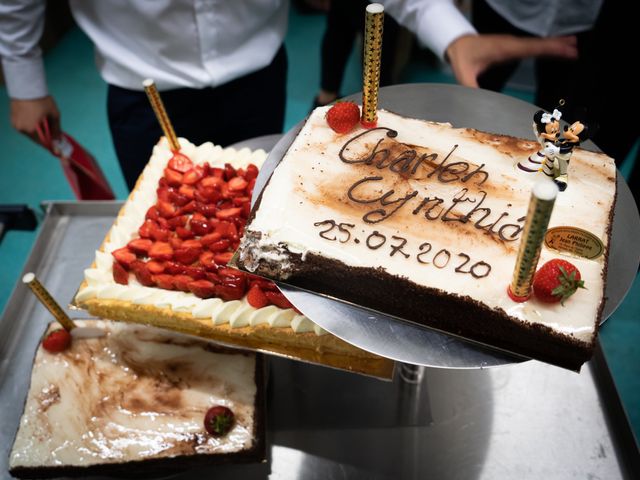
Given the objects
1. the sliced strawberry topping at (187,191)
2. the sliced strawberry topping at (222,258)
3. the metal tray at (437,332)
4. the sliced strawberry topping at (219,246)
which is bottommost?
the sliced strawberry topping at (222,258)

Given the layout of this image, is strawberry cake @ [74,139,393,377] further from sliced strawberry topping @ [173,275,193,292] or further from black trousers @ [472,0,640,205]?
black trousers @ [472,0,640,205]

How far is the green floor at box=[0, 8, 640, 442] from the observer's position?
10.5 feet

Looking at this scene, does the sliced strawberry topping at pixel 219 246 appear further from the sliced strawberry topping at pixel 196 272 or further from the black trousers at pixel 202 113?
the black trousers at pixel 202 113

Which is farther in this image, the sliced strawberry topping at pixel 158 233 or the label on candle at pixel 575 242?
the sliced strawberry topping at pixel 158 233

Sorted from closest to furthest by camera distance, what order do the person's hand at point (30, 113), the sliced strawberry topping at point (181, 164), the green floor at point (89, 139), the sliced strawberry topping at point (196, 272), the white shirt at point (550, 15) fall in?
the sliced strawberry topping at point (196, 272), the sliced strawberry topping at point (181, 164), the person's hand at point (30, 113), the white shirt at point (550, 15), the green floor at point (89, 139)

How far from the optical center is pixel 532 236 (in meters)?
1.00

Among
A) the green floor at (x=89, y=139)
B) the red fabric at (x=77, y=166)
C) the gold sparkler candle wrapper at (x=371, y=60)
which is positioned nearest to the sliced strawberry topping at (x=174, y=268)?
the gold sparkler candle wrapper at (x=371, y=60)

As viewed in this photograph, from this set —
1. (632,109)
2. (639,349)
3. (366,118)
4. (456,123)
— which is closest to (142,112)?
(366,118)

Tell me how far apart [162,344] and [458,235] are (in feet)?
3.64

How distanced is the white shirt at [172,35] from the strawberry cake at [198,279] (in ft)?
1.92

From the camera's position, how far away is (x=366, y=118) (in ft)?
5.36

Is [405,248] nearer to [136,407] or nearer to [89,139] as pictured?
[136,407]

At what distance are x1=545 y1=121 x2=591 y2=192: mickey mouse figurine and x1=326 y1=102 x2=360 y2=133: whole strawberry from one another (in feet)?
1.86

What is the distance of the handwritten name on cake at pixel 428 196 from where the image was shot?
1.40 metres
